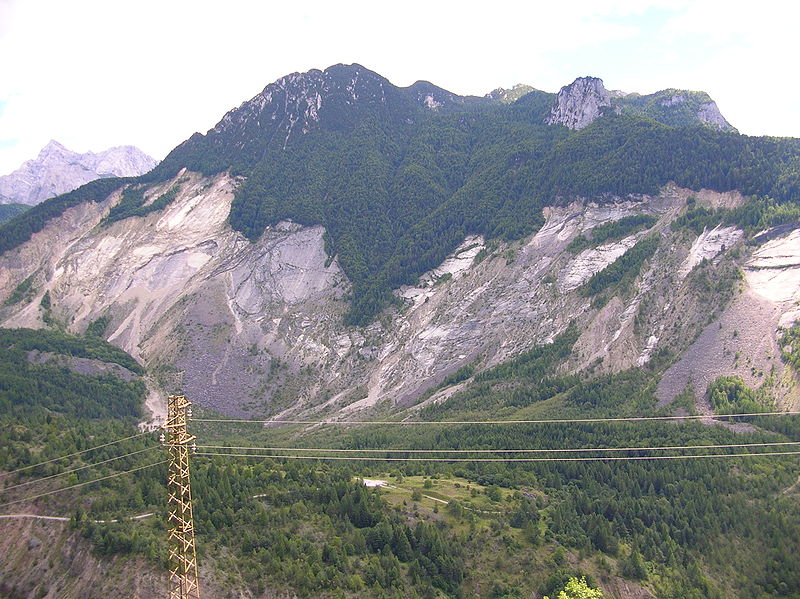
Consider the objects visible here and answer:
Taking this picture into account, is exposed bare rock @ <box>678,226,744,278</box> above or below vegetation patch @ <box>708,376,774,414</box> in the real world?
above

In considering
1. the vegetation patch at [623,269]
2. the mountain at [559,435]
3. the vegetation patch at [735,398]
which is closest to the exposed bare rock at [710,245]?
the mountain at [559,435]

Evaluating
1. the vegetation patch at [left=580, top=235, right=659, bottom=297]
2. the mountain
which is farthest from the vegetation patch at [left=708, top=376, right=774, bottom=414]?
the vegetation patch at [left=580, top=235, right=659, bottom=297]

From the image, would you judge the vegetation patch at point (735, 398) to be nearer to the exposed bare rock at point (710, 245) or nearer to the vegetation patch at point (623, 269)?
the exposed bare rock at point (710, 245)

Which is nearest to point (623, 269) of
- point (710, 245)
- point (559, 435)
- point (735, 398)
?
point (710, 245)

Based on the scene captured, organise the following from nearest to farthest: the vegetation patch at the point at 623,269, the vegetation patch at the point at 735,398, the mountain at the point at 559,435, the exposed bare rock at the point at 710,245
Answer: the mountain at the point at 559,435 < the vegetation patch at the point at 735,398 < the exposed bare rock at the point at 710,245 < the vegetation patch at the point at 623,269

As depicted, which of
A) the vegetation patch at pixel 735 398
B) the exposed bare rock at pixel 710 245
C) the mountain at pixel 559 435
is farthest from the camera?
the exposed bare rock at pixel 710 245

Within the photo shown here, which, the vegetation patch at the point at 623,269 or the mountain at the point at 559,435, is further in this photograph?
the vegetation patch at the point at 623,269

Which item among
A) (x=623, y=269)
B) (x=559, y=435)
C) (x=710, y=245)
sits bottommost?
(x=559, y=435)

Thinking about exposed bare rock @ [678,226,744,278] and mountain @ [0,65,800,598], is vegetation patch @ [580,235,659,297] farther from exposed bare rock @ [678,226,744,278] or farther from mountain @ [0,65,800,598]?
exposed bare rock @ [678,226,744,278]

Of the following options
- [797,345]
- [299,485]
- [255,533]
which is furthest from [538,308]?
[255,533]

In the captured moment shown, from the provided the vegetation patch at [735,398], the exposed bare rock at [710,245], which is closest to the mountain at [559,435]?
the vegetation patch at [735,398]

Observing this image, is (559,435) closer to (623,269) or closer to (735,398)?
(735,398)

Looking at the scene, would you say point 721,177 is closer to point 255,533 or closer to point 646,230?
point 646,230

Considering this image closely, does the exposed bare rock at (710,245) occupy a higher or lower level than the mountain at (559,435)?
higher
